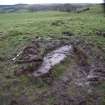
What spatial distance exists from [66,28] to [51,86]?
641cm

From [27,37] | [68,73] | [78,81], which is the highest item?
[27,37]

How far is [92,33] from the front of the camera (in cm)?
1513

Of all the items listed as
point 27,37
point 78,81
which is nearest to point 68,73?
point 78,81

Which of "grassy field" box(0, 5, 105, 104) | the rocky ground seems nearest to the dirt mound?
the rocky ground

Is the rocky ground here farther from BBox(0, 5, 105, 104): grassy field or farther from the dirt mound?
BBox(0, 5, 105, 104): grassy field

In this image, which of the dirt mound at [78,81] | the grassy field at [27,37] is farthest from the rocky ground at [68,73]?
the grassy field at [27,37]

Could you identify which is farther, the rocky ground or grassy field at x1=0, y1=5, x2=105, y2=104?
grassy field at x1=0, y1=5, x2=105, y2=104

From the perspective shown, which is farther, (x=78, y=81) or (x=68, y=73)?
(x=68, y=73)

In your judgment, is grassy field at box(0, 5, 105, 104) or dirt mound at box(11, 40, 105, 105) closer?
dirt mound at box(11, 40, 105, 105)

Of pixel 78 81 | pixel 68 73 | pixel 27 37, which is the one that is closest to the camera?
pixel 78 81

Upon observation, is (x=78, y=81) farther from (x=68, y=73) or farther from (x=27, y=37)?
(x=27, y=37)

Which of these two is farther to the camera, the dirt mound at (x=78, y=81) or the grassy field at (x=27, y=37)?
the grassy field at (x=27, y=37)

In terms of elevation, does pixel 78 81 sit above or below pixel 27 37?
below

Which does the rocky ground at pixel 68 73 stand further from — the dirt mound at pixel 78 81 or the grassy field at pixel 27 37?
the grassy field at pixel 27 37
